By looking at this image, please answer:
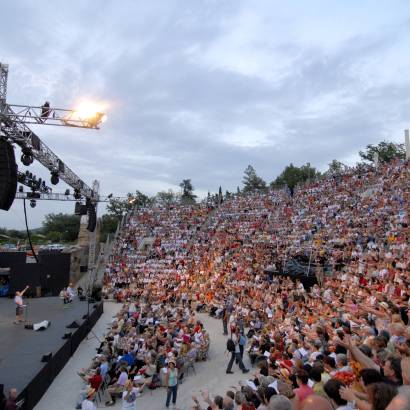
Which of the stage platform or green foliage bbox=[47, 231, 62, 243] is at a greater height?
green foliage bbox=[47, 231, 62, 243]

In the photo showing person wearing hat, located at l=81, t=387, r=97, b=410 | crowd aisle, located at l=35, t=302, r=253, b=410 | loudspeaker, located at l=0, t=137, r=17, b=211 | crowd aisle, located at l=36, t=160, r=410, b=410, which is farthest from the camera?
loudspeaker, located at l=0, t=137, r=17, b=211

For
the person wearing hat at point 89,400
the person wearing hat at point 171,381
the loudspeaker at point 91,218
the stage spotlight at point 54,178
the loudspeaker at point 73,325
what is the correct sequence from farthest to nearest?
the loudspeaker at point 91,218 → the stage spotlight at point 54,178 → the loudspeaker at point 73,325 → the person wearing hat at point 171,381 → the person wearing hat at point 89,400

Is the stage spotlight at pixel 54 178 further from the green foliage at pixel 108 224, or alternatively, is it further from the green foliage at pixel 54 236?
the green foliage at pixel 54 236

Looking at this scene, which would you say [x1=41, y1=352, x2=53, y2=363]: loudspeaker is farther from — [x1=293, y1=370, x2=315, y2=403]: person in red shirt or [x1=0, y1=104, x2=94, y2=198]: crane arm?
[x1=293, y1=370, x2=315, y2=403]: person in red shirt

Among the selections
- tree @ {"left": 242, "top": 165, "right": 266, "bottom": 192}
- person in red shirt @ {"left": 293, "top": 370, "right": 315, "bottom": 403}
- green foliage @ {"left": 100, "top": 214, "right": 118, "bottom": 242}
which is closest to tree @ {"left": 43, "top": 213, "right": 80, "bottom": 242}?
green foliage @ {"left": 100, "top": 214, "right": 118, "bottom": 242}

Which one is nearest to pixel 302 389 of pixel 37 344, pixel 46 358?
pixel 46 358

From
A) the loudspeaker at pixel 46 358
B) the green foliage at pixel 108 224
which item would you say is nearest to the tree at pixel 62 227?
the green foliage at pixel 108 224

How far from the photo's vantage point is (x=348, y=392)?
3.37 m

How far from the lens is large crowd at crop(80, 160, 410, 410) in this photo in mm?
4891

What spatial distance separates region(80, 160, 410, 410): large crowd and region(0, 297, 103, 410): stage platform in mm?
1154

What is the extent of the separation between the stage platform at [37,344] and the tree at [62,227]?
4402cm

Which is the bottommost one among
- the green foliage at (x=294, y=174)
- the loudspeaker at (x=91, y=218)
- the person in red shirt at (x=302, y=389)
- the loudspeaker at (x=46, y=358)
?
the loudspeaker at (x=46, y=358)

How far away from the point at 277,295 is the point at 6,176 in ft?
35.9

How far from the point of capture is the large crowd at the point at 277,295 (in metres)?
4.89
